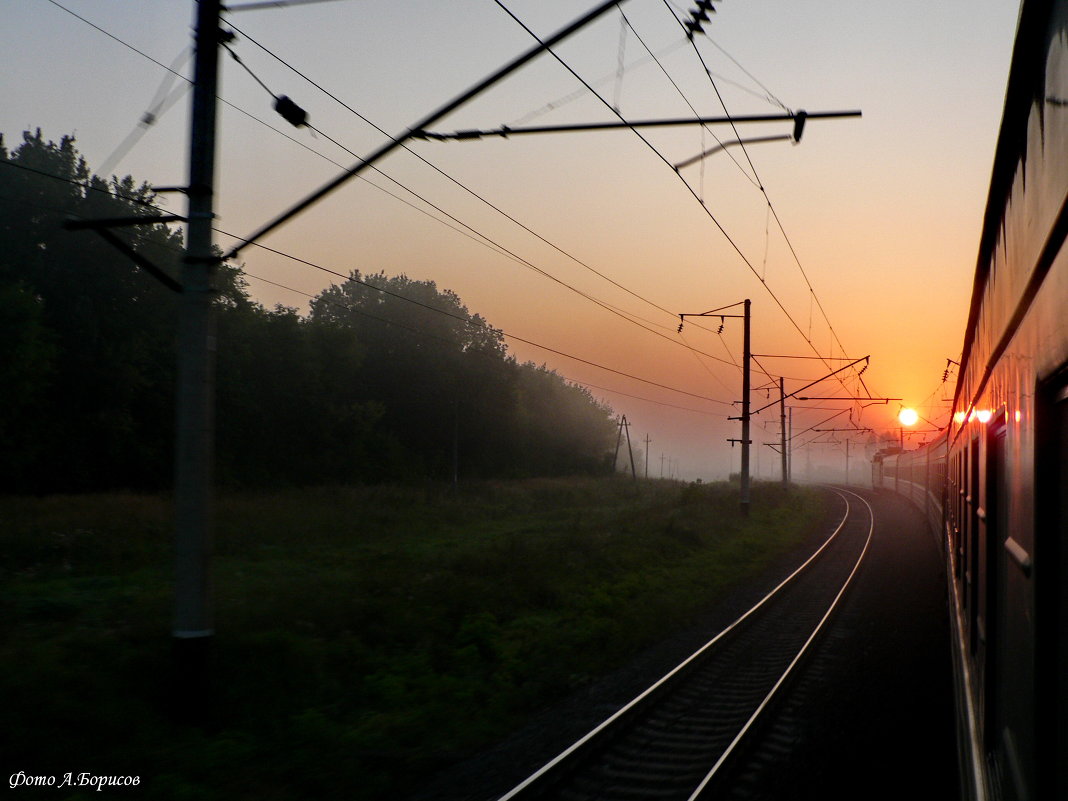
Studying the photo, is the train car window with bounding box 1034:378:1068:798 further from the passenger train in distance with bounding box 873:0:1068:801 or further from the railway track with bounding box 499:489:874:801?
the railway track with bounding box 499:489:874:801

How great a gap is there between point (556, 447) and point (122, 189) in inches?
1609

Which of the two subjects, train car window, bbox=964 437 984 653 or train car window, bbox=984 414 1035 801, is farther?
train car window, bbox=964 437 984 653

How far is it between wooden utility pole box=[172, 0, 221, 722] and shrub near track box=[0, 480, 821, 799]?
0.73m

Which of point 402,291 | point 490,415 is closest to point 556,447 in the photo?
point 490,415

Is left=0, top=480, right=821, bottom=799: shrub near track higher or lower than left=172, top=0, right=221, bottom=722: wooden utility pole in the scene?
lower

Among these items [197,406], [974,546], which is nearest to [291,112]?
[197,406]

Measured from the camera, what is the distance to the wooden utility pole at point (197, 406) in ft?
26.1

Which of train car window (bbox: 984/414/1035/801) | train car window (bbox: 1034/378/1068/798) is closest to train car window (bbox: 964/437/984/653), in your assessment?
train car window (bbox: 984/414/1035/801)

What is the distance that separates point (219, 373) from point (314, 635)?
31.6 metres

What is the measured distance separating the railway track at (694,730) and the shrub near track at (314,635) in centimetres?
123

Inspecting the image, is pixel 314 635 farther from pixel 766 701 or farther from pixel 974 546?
pixel 974 546

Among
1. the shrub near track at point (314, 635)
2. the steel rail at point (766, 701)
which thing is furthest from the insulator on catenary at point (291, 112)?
the steel rail at point (766, 701)

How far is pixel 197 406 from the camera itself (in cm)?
802

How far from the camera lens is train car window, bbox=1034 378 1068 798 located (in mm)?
1958
